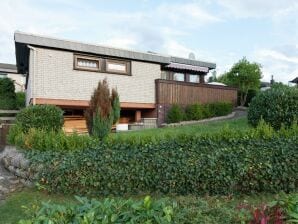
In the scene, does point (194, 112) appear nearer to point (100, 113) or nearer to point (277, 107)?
point (277, 107)

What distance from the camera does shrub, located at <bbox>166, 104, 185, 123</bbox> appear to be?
1923 cm

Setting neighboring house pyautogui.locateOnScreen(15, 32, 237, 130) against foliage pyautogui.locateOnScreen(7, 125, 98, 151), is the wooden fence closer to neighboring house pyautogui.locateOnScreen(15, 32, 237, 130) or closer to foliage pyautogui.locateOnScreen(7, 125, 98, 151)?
neighboring house pyautogui.locateOnScreen(15, 32, 237, 130)

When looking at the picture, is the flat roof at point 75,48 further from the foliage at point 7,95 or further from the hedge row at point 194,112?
the foliage at point 7,95

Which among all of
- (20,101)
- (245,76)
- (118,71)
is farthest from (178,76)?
(20,101)

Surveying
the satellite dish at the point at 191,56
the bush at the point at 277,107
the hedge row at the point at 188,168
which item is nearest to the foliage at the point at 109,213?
the hedge row at the point at 188,168

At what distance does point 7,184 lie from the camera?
8.16 meters

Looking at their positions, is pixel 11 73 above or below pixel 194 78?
above

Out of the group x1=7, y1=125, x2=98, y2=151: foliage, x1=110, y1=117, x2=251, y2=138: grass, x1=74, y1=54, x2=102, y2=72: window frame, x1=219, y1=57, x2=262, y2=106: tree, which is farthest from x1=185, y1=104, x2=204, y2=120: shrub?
x1=7, y1=125, x2=98, y2=151: foliage

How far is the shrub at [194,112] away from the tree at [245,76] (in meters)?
9.07

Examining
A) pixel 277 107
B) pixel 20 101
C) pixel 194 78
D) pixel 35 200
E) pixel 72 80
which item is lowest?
pixel 35 200

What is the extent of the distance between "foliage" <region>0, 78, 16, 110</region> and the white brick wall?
8.42 meters

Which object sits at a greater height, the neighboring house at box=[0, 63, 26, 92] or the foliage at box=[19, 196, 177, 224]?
the neighboring house at box=[0, 63, 26, 92]

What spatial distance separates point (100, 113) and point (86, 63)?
9.66 metres

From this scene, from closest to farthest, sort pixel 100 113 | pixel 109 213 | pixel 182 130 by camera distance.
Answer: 1. pixel 109 213
2. pixel 100 113
3. pixel 182 130
